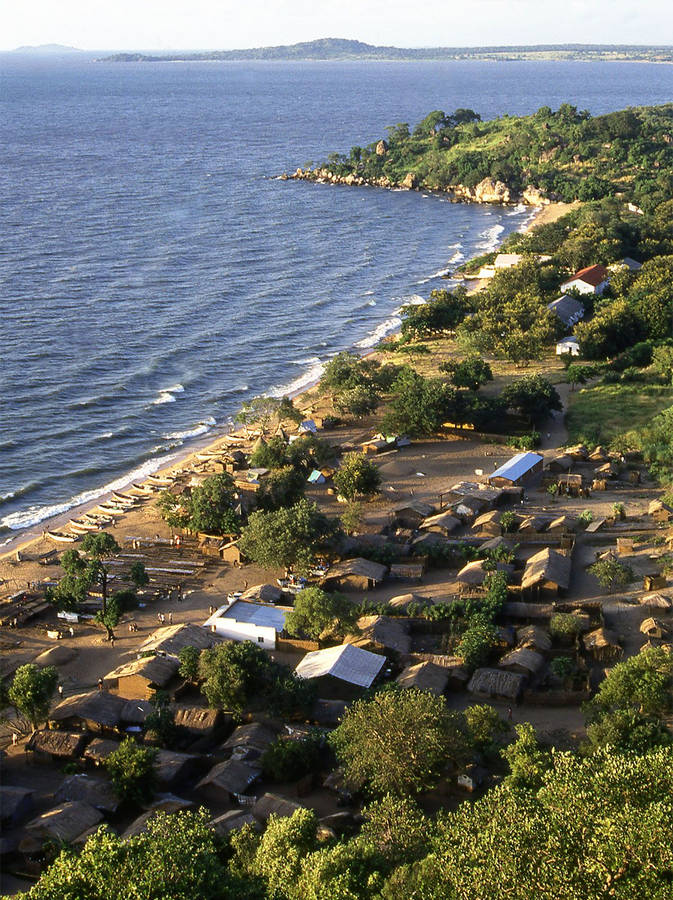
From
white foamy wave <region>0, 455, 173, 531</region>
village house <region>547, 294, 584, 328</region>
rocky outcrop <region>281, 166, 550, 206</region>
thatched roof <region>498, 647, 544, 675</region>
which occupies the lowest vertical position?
white foamy wave <region>0, 455, 173, 531</region>

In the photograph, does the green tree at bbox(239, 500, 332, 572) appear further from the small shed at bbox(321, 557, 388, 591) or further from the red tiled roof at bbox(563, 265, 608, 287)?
the red tiled roof at bbox(563, 265, 608, 287)

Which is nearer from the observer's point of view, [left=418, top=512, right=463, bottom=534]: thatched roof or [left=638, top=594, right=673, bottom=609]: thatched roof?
[left=638, top=594, right=673, bottom=609]: thatched roof

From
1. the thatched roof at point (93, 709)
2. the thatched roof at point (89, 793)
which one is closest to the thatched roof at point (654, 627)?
the thatched roof at point (93, 709)

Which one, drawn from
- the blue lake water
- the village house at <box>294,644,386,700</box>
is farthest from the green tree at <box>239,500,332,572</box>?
the blue lake water

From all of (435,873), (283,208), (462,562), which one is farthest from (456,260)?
(435,873)

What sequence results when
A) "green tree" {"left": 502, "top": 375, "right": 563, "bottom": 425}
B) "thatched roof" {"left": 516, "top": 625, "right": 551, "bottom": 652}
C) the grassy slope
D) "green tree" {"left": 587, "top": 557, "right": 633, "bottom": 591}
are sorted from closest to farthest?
"thatched roof" {"left": 516, "top": 625, "right": 551, "bottom": 652}
"green tree" {"left": 587, "top": 557, "right": 633, "bottom": 591}
the grassy slope
"green tree" {"left": 502, "top": 375, "right": 563, "bottom": 425}

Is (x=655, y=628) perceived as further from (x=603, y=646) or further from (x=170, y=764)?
(x=170, y=764)

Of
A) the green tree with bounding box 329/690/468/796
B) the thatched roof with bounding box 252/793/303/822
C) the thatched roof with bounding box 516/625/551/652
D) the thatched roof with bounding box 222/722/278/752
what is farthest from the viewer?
the thatched roof with bounding box 516/625/551/652

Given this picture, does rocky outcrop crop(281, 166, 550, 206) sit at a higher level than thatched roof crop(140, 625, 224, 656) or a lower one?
higher
